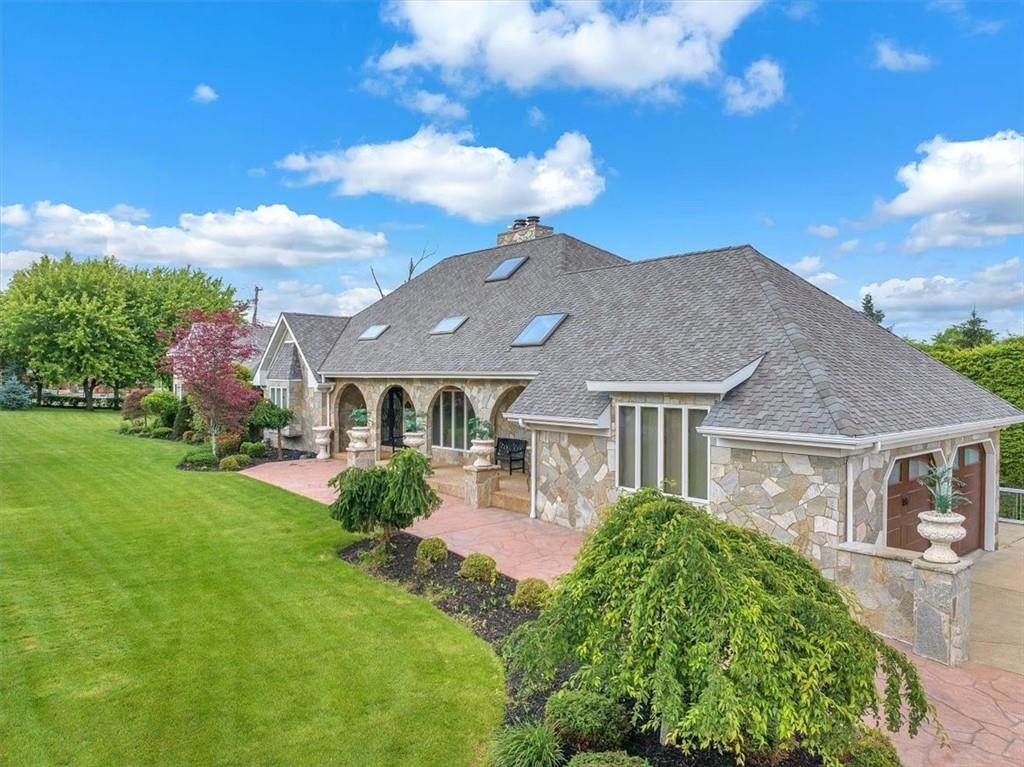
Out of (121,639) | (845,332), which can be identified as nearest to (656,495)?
(121,639)

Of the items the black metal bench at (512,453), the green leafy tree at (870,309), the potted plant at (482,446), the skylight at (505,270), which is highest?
the green leafy tree at (870,309)

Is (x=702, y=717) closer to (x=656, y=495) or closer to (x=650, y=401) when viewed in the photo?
(x=656, y=495)

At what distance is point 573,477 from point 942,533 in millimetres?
6562

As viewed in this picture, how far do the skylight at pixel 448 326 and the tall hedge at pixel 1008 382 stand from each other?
13.5 meters

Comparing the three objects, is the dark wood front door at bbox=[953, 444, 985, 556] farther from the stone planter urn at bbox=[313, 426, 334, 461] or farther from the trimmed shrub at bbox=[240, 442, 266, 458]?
the trimmed shrub at bbox=[240, 442, 266, 458]

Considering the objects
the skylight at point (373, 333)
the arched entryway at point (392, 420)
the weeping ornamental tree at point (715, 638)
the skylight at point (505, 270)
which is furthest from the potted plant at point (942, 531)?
the skylight at point (373, 333)

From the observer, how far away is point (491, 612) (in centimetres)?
800

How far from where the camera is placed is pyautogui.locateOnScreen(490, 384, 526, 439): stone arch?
15.5 m

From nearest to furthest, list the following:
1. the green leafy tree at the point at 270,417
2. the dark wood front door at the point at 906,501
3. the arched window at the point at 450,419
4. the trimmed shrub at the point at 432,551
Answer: the dark wood front door at the point at 906,501 < the trimmed shrub at the point at 432,551 < the arched window at the point at 450,419 < the green leafy tree at the point at 270,417

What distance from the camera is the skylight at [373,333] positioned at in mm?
21720

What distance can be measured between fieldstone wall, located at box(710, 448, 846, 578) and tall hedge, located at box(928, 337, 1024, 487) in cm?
943

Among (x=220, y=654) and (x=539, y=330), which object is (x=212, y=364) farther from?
(x=220, y=654)

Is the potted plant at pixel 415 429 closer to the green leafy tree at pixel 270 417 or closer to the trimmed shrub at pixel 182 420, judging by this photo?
the green leafy tree at pixel 270 417

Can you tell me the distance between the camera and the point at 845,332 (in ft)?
38.1
